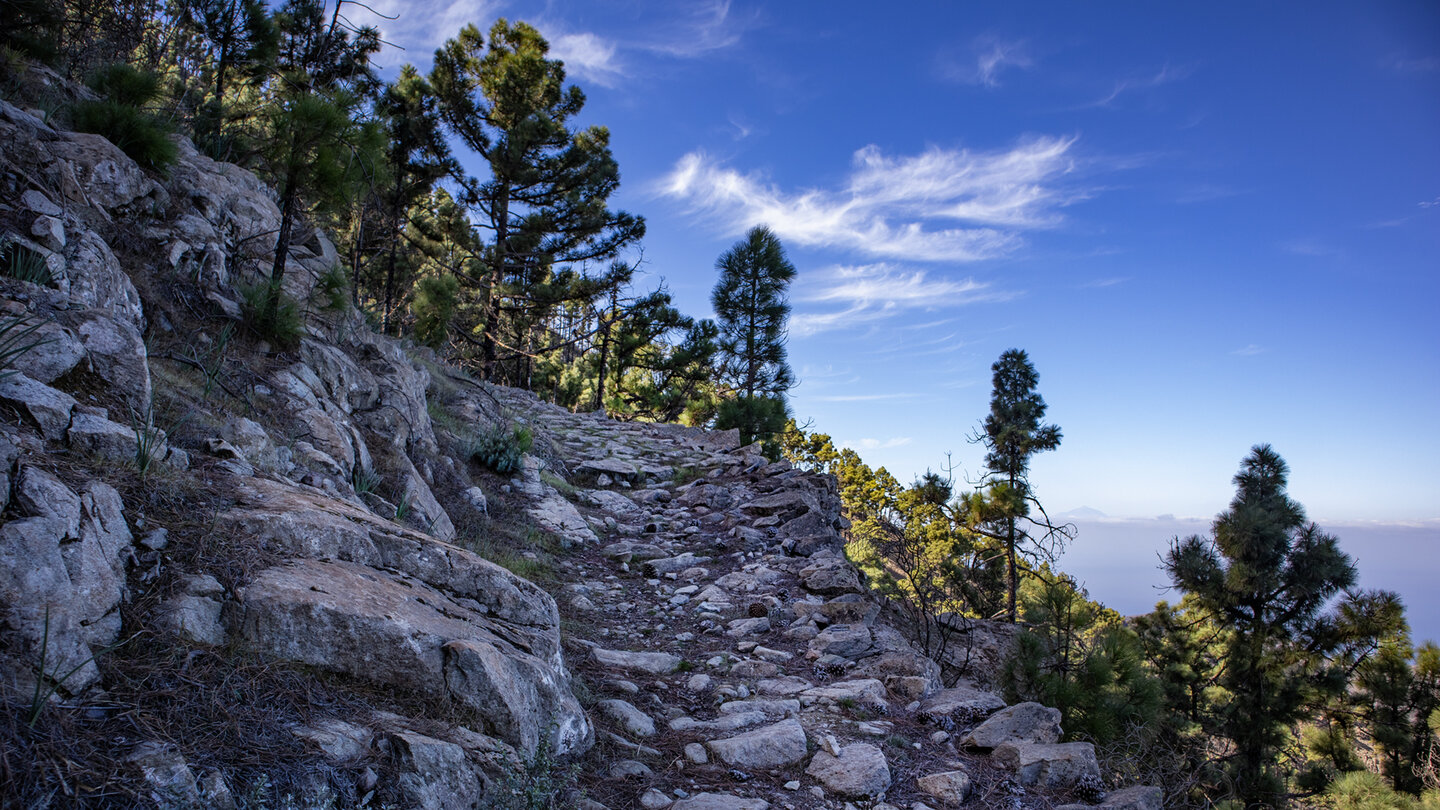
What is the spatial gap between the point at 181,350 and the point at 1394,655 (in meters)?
16.2

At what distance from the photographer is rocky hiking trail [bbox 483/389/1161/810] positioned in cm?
279

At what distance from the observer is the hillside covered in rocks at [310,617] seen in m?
1.60

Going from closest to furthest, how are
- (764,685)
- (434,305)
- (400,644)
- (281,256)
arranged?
(400,644) → (764,685) → (281,256) → (434,305)

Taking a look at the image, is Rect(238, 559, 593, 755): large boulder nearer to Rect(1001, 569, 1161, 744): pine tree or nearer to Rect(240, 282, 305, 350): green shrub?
Rect(240, 282, 305, 350): green shrub

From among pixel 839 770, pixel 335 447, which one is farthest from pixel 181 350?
pixel 839 770

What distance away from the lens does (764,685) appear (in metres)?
3.98

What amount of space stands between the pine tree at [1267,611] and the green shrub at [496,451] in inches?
446

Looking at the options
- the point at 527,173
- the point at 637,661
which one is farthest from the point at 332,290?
the point at 527,173

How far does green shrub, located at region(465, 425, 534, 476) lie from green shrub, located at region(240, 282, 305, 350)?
323cm

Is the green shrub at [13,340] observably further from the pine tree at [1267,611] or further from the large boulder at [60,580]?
the pine tree at [1267,611]

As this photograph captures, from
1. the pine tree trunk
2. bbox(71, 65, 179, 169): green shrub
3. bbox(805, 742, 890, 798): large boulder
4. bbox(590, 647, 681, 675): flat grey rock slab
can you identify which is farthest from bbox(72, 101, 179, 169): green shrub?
bbox(805, 742, 890, 798): large boulder

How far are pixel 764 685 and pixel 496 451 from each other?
5221 mm

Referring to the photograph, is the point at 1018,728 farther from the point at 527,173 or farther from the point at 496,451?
the point at 527,173

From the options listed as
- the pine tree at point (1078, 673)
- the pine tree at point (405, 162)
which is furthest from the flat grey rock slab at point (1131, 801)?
the pine tree at point (405, 162)
